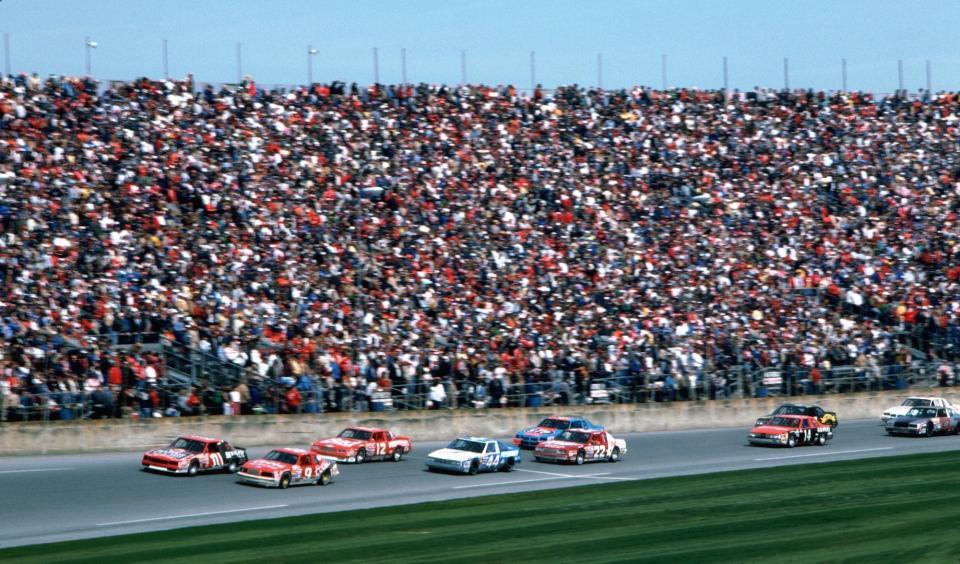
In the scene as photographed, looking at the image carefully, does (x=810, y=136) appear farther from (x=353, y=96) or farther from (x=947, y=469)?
(x=947, y=469)

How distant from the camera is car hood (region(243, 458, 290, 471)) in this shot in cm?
2906

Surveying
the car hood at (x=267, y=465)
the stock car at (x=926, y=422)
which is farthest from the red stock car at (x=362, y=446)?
the stock car at (x=926, y=422)

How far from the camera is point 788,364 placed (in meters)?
46.0

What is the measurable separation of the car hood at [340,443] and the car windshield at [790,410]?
595 inches

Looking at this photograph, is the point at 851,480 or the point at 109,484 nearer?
the point at 109,484

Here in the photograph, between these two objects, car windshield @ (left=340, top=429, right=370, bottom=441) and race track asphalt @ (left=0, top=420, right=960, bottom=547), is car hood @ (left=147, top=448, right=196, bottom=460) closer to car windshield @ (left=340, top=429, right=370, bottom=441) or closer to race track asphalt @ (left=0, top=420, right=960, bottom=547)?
race track asphalt @ (left=0, top=420, right=960, bottom=547)

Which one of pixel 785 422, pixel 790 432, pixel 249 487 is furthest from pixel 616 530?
pixel 785 422

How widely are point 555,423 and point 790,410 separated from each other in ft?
29.1

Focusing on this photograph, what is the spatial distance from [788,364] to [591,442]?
14.3 meters

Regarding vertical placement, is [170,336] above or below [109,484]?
above

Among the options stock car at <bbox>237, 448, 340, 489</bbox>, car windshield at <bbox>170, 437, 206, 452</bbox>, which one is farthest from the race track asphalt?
car windshield at <bbox>170, 437, 206, 452</bbox>

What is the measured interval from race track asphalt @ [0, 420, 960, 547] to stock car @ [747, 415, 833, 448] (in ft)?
1.32

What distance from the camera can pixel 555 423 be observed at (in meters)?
37.2

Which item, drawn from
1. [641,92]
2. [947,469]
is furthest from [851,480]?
[641,92]
